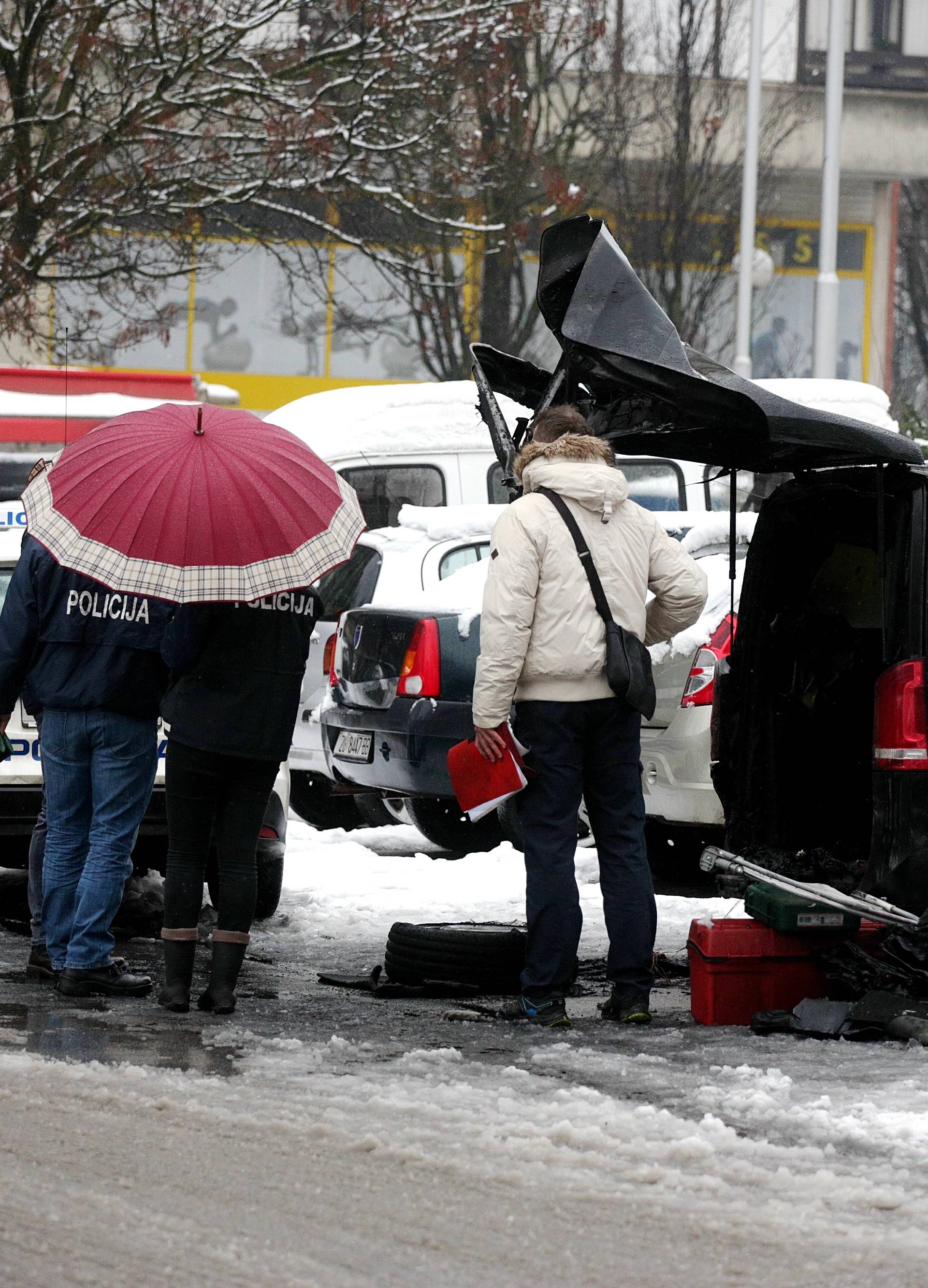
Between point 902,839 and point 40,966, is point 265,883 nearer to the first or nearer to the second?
point 40,966

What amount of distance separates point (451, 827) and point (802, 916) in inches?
152

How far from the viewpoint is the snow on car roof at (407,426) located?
13312 millimetres

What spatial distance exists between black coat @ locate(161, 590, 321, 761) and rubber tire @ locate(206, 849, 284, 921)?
1977mm

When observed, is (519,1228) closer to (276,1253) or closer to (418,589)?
(276,1253)

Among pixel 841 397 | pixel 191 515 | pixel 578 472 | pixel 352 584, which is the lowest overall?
pixel 352 584

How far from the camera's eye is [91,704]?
6.13 metres

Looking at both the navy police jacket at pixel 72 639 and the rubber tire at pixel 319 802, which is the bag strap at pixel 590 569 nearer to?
the navy police jacket at pixel 72 639

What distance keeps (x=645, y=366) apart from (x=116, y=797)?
2315 mm

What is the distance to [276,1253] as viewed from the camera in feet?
11.3

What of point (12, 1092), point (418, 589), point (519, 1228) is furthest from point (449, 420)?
point (519, 1228)

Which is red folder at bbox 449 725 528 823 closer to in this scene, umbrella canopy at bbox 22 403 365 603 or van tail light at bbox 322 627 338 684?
umbrella canopy at bbox 22 403 365 603

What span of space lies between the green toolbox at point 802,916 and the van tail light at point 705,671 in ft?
7.53

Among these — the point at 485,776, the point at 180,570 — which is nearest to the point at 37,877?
the point at 180,570

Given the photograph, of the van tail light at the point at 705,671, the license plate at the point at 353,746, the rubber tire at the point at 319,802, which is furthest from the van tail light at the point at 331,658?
the van tail light at the point at 705,671
